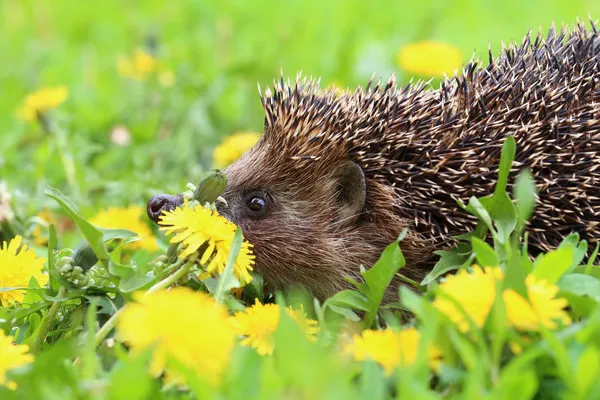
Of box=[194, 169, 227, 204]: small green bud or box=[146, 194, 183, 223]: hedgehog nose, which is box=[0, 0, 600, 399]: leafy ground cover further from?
box=[146, 194, 183, 223]: hedgehog nose

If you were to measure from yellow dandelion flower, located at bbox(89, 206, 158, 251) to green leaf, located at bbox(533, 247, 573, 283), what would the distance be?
2.12 m

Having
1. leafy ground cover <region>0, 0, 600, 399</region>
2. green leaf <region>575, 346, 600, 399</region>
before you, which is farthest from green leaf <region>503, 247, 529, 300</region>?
green leaf <region>575, 346, 600, 399</region>

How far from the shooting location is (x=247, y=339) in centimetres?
251

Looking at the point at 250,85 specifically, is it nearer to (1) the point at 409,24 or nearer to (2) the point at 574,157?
(1) the point at 409,24

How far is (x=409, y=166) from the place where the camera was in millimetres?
3338

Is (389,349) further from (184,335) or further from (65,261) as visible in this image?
(65,261)

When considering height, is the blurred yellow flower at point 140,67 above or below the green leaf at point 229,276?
above

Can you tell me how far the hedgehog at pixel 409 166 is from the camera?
324 cm

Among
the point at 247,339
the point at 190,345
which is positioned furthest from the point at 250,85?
the point at 190,345

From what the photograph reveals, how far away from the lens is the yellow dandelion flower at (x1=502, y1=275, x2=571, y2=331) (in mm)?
2188

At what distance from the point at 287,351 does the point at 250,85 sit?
476 cm

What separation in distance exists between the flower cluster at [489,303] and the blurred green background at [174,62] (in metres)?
1.95

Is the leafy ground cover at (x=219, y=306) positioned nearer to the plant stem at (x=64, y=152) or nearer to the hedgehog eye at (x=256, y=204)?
the plant stem at (x=64, y=152)

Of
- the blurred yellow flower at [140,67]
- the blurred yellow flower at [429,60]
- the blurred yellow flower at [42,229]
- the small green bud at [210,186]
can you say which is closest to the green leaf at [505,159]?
the small green bud at [210,186]
